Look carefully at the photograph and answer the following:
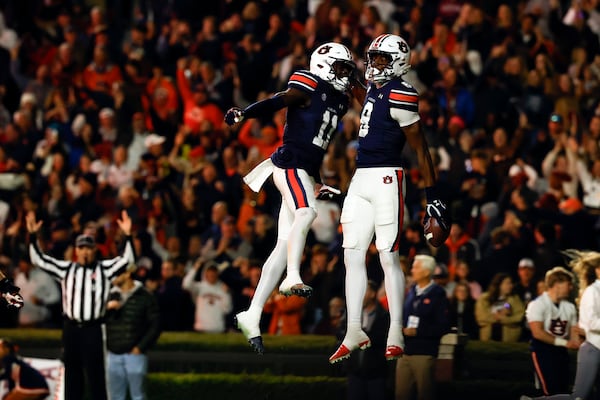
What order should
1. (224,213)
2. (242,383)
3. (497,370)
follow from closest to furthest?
(497,370)
(242,383)
(224,213)

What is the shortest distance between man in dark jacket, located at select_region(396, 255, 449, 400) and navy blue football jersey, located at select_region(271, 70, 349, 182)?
10.8 ft

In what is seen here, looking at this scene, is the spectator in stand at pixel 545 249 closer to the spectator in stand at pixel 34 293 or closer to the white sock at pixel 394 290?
the white sock at pixel 394 290

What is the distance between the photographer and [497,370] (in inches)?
722

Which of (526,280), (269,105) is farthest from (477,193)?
(269,105)

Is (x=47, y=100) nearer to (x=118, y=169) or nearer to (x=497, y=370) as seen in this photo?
(x=118, y=169)

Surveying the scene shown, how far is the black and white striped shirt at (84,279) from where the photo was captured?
18.6m

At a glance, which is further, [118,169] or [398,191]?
[118,169]

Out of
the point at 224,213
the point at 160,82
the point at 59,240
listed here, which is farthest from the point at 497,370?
the point at 160,82

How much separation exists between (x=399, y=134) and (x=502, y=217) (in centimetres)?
686

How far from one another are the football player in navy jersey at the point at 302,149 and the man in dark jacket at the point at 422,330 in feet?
10.3

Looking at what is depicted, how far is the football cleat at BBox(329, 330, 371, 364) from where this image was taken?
1334 cm

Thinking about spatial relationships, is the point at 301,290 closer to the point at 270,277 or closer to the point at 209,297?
the point at 270,277

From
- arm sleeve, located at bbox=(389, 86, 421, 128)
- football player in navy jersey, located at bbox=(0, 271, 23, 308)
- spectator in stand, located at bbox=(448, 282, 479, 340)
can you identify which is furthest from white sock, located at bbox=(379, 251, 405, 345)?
spectator in stand, located at bbox=(448, 282, 479, 340)

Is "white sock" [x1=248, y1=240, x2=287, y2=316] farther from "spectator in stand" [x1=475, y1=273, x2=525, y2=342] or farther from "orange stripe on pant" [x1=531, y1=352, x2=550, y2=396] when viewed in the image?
"spectator in stand" [x1=475, y1=273, x2=525, y2=342]
